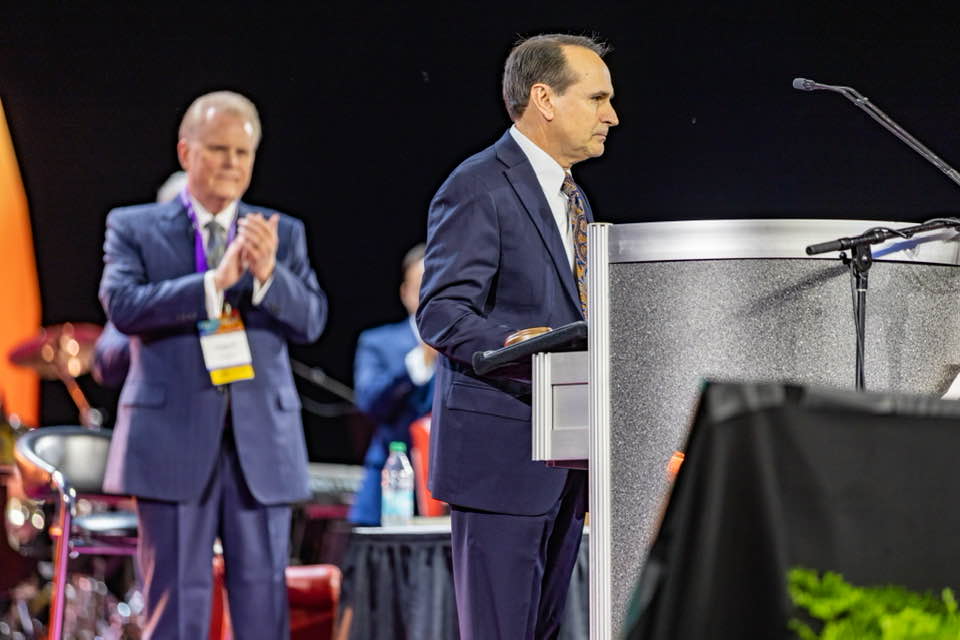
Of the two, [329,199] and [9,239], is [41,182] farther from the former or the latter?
[329,199]

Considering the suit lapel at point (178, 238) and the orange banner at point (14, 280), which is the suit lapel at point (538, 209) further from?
the orange banner at point (14, 280)

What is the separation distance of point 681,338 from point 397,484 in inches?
110

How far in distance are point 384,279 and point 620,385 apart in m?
4.44

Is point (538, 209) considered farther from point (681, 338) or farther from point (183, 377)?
point (183, 377)

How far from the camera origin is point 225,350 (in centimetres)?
346

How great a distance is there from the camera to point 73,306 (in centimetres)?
607

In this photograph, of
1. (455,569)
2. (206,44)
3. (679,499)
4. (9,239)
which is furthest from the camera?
(9,239)

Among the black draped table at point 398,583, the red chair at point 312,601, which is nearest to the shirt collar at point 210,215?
the black draped table at point 398,583

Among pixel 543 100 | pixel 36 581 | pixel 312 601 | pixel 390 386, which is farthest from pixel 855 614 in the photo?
pixel 36 581

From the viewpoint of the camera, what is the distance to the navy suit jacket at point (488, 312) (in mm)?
2244

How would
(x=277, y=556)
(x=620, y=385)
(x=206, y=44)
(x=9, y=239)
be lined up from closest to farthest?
(x=620, y=385) < (x=277, y=556) < (x=206, y=44) < (x=9, y=239)

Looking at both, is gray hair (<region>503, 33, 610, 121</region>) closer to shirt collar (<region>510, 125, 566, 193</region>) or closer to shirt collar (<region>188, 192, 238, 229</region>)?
shirt collar (<region>510, 125, 566, 193</region>)

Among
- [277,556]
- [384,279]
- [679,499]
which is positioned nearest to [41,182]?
[384,279]

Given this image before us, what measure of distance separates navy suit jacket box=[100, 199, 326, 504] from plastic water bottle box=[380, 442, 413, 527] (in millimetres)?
658
